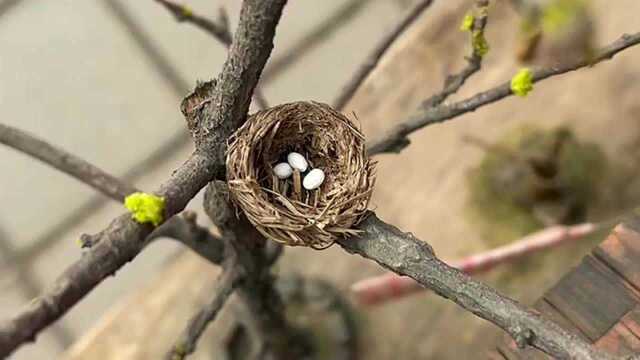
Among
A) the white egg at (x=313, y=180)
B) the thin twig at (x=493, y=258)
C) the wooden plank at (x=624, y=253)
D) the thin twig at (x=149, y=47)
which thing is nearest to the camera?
the white egg at (x=313, y=180)

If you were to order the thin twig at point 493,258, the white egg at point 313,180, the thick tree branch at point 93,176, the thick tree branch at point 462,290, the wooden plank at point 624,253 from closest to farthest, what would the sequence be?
1. the thick tree branch at point 462,290
2. the white egg at point 313,180
3. the wooden plank at point 624,253
4. the thick tree branch at point 93,176
5. the thin twig at point 493,258

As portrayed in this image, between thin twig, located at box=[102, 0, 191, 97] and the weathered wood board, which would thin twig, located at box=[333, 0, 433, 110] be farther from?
thin twig, located at box=[102, 0, 191, 97]

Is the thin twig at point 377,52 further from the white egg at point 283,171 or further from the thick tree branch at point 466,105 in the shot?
the white egg at point 283,171

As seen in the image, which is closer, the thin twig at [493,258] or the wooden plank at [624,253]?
the wooden plank at [624,253]

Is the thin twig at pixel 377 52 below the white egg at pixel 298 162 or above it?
below

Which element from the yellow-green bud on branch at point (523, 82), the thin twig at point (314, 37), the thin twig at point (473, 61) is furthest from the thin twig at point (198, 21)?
the thin twig at point (314, 37)

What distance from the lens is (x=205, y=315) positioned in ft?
3.43

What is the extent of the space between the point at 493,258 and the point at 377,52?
48 cm

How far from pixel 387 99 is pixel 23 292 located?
75cm

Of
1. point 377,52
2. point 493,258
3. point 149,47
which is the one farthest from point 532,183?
point 149,47

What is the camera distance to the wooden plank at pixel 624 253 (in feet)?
2.97

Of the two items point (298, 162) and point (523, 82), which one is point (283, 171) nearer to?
point (298, 162)

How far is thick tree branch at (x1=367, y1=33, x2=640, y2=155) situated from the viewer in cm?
92

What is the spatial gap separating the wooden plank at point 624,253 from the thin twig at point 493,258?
0.53 meters
